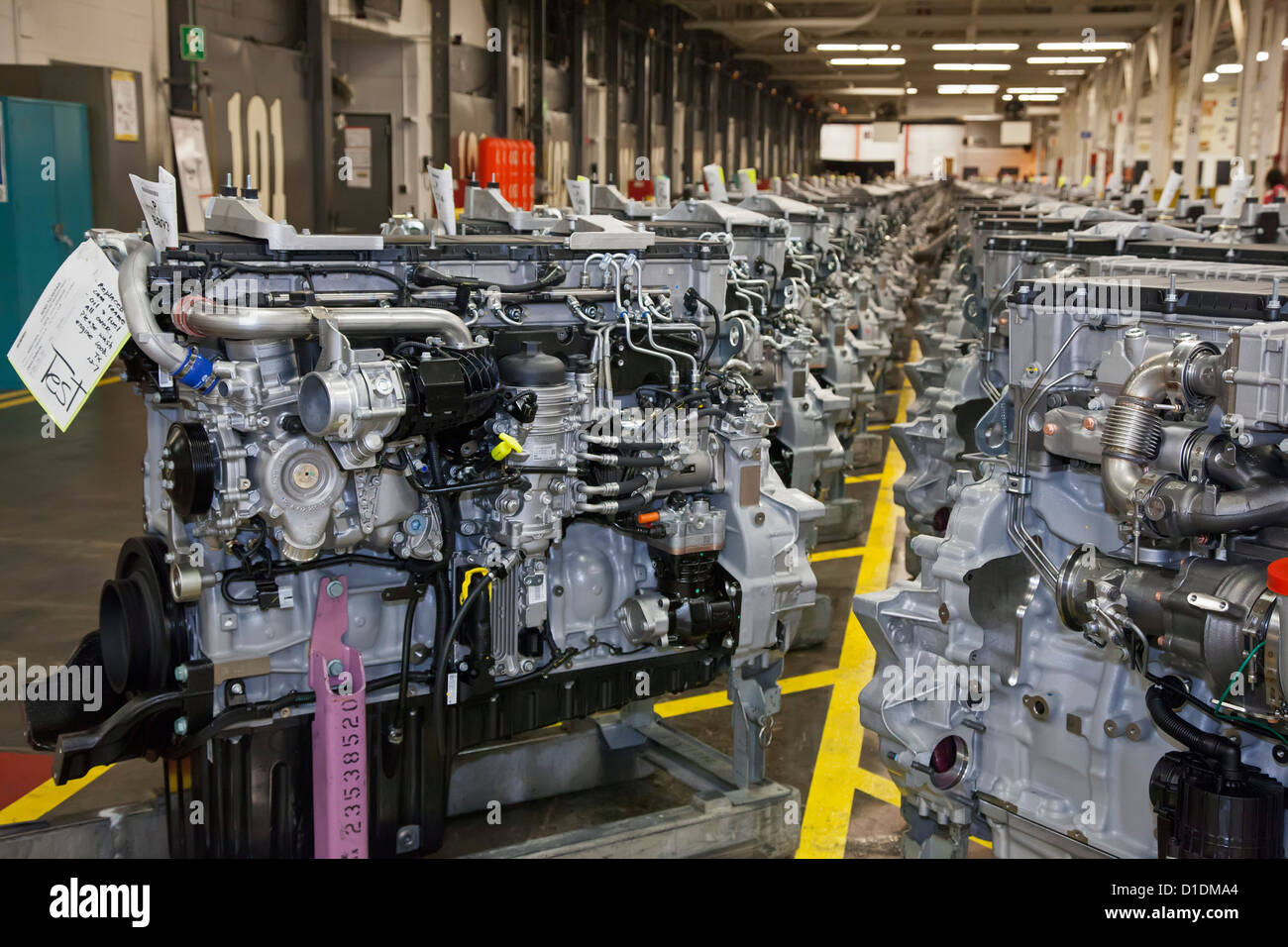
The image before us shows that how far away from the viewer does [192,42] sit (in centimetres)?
1121

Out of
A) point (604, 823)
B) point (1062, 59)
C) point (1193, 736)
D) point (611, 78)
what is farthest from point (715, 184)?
point (1062, 59)

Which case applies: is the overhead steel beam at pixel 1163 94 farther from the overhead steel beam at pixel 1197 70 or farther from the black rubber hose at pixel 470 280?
the black rubber hose at pixel 470 280

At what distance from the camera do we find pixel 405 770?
3740mm

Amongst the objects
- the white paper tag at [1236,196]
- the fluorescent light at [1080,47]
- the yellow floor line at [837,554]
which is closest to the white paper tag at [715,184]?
the yellow floor line at [837,554]

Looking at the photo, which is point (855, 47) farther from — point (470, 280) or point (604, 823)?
point (604, 823)

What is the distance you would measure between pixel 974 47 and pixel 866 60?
415 centimetres

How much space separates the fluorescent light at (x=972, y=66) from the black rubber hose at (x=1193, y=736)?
3033 cm

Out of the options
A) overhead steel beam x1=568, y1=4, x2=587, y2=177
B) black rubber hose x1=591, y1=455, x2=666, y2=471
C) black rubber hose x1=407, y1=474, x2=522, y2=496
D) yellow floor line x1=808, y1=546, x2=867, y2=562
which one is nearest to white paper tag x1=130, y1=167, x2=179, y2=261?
black rubber hose x1=407, y1=474, x2=522, y2=496

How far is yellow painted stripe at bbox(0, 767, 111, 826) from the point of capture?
4141mm

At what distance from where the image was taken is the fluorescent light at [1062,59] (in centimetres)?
2928

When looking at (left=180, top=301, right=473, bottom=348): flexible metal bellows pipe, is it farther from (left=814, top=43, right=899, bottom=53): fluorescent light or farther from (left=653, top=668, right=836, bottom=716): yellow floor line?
(left=814, top=43, right=899, bottom=53): fluorescent light
